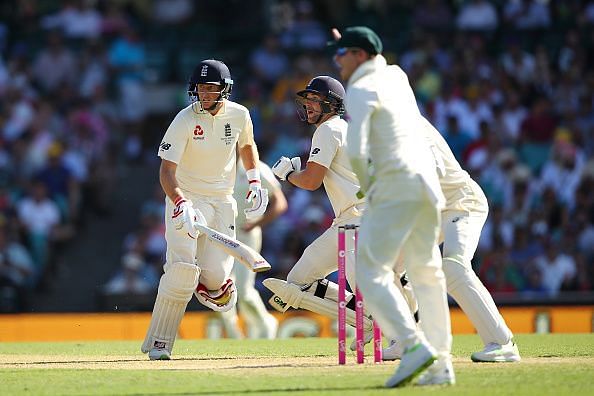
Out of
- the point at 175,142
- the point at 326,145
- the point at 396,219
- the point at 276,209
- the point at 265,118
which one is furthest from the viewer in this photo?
the point at 265,118

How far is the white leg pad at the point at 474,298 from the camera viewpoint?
26.3 feet

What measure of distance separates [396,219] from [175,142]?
260cm

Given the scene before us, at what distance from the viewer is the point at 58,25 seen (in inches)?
743

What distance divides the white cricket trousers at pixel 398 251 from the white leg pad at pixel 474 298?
3.72 ft

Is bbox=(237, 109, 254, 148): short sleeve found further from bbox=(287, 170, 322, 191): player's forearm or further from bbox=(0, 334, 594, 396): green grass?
bbox=(0, 334, 594, 396): green grass

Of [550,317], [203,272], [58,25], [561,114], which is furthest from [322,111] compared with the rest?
[58,25]

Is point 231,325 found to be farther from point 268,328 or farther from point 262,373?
point 262,373

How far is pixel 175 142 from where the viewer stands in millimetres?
8867

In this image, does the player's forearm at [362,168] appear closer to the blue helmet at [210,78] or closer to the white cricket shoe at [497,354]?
the white cricket shoe at [497,354]

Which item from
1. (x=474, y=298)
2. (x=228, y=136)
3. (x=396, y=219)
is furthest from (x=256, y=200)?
(x=396, y=219)

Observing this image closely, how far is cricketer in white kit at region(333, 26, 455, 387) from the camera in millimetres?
6730

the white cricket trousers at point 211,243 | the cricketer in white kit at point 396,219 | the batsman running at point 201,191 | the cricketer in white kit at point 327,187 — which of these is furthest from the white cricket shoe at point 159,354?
the cricketer in white kit at point 396,219

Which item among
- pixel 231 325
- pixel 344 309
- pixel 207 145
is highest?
pixel 207 145

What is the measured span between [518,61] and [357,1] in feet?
11.9
